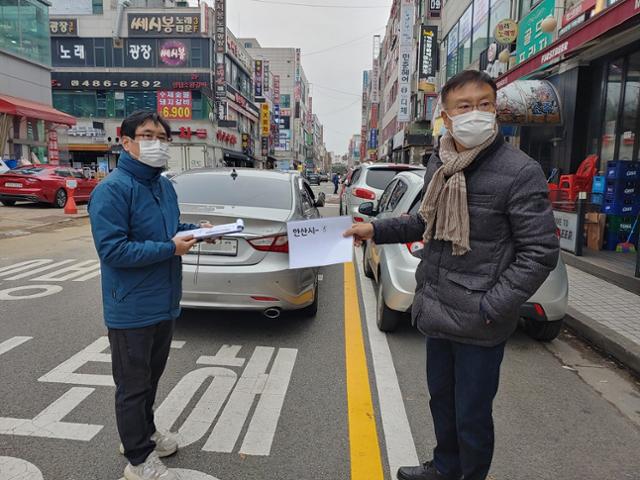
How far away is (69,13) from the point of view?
44.0 metres

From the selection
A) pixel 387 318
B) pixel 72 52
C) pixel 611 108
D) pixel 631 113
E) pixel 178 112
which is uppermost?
pixel 72 52

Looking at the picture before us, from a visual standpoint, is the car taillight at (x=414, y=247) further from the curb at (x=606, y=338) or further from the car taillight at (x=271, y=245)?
the curb at (x=606, y=338)

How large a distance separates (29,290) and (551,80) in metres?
10.8

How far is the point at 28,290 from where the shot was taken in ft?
20.6

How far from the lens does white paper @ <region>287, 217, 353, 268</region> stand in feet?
8.52

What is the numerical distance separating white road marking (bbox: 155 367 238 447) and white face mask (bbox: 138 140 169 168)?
1.64m

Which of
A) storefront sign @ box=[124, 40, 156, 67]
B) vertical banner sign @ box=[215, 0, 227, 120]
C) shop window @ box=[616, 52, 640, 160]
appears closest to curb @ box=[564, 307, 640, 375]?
shop window @ box=[616, 52, 640, 160]

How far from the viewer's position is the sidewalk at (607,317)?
4.45m

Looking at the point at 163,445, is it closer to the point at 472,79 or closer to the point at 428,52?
the point at 472,79

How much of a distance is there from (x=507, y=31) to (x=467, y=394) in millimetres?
13302

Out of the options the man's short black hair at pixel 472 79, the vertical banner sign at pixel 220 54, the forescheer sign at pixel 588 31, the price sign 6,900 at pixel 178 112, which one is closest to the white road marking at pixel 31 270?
the man's short black hair at pixel 472 79

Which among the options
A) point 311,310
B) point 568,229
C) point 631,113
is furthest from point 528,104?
point 311,310

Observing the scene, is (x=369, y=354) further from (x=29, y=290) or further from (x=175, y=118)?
(x=175, y=118)

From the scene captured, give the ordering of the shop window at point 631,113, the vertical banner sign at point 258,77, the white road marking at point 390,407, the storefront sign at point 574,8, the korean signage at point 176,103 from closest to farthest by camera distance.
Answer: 1. the white road marking at point 390,407
2. the shop window at point 631,113
3. the storefront sign at point 574,8
4. the korean signage at point 176,103
5. the vertical banner sign at point 258,77
